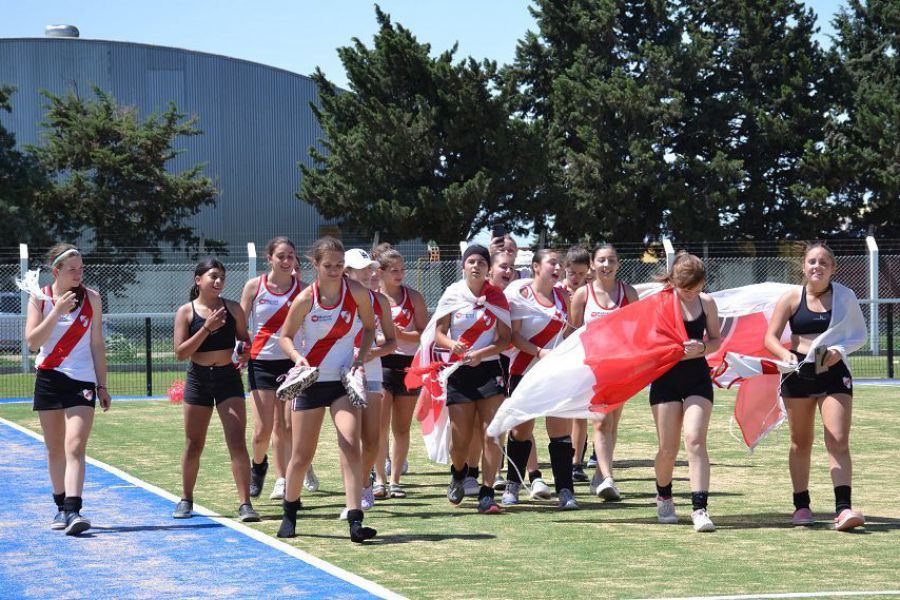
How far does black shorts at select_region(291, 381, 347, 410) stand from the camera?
8445 mm

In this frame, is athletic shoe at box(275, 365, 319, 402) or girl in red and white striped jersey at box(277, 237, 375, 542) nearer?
athletic shoe at box(275, 365, 319, 402)

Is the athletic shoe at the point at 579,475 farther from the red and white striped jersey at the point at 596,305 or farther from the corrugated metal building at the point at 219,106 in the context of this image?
the corrugated metal building at the point at 219,106

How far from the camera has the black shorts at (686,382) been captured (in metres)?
8.99

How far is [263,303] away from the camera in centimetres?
1023

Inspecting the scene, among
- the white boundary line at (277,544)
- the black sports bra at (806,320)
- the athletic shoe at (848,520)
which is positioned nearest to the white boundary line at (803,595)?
the white boundary line at (277,544)

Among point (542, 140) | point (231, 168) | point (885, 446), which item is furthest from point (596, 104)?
point (885, 446)

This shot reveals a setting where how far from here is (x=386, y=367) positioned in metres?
10.9

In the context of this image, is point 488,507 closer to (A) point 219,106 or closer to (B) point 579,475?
(B) point 579,475

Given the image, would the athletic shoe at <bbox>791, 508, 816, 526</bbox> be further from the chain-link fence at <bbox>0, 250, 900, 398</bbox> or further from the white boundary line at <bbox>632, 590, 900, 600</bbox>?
the chain-link fence at <bbox>0, 250, 900, 398</bbox>

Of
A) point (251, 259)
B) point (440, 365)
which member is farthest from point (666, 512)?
point (251, 259)

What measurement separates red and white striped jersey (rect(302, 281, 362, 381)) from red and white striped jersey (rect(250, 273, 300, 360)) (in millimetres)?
1598

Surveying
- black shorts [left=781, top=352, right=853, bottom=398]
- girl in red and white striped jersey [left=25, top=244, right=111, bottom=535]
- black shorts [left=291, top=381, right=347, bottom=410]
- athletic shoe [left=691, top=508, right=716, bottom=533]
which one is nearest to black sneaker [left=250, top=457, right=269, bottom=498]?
girl in red and white striped jersey [left=25, top=244, right=111, bottom=535]

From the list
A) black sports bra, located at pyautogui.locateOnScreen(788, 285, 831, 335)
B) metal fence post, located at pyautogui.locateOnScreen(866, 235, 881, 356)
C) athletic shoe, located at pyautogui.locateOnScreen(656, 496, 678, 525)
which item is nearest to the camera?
black sports bra, located at pyautogui.locateOnScreen(788, 285, 831, 335)

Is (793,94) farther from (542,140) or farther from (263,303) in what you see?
(263,303)
